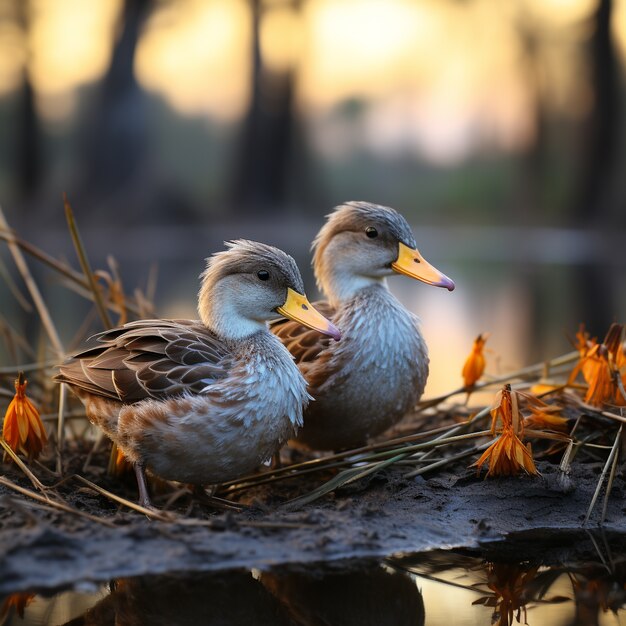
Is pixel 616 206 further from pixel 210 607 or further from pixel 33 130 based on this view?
pixel 210 607

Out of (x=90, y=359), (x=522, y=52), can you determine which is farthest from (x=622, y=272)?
(x=90, y=359)

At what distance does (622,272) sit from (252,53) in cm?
1095

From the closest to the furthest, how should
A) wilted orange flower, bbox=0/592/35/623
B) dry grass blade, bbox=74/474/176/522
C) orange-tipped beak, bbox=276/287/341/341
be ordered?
1. wilted orange flower, bbox=0/592/35/623
2. dry grass blade, bbox=74/474/176/522
3. orange-tipped beak, bbox=276/287/341/341

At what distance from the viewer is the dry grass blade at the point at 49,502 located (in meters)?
3.48

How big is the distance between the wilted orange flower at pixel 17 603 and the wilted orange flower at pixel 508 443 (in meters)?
1.90

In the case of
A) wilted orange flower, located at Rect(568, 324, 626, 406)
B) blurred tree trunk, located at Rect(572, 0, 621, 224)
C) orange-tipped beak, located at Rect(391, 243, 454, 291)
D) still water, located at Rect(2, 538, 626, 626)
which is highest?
blurred tree trunk, located at Rect(572, 0, 621, 224)

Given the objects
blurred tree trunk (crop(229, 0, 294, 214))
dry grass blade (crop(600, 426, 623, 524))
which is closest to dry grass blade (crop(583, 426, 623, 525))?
dry grass blade (crop(600, 426, 623, 524))

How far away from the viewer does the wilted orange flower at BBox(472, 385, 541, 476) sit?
12.9 feet

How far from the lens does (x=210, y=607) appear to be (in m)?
2.99

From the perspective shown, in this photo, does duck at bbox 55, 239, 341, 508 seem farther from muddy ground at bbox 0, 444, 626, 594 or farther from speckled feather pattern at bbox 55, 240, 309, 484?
muddy ground at bbox 0, 444, 626, 594

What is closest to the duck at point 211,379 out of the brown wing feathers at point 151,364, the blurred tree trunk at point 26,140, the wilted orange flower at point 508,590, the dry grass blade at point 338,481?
the brown wing feathers at point 151,364

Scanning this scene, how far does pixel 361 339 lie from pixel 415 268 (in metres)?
0.47

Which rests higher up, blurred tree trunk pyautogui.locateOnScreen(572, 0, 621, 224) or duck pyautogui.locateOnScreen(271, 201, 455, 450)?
blurred tree trunk pyautogui.locateOnScreen(572, 0, 621, 224)

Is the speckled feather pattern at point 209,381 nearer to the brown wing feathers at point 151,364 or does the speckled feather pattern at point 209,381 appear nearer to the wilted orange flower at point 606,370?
the brown wing feathers at point 151,364
